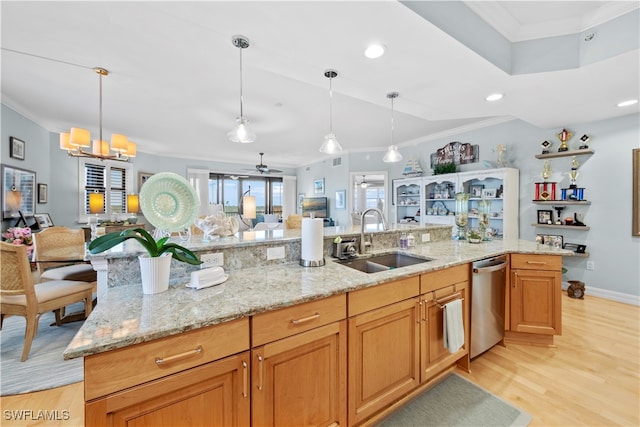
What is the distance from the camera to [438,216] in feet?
16.4

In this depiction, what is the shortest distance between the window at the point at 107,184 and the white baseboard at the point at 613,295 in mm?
8522

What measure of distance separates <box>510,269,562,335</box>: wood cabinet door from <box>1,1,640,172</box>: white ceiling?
1.77 meters

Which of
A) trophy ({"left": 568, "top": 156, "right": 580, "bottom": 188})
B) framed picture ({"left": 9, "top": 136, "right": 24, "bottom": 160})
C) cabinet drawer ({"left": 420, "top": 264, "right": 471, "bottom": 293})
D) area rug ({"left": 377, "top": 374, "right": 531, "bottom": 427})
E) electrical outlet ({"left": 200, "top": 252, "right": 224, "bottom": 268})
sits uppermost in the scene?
framed picture ({"left": 9, "top": 136, "right": 24, "bottom": 160})

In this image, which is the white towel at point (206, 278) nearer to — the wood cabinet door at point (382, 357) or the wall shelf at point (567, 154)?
the wood cabinet door at point (382, 357)

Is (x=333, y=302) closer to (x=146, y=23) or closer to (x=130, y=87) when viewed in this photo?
(x=146, y=23)

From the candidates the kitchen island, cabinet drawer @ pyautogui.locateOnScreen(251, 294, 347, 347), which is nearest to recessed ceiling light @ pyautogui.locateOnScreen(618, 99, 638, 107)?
the kitchen island

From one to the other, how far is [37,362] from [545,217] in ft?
19.4

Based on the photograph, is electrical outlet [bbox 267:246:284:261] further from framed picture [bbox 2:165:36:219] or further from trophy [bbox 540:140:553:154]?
trophy [bbox 540:140:553:154]

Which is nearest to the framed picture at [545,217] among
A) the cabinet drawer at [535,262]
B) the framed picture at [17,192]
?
the cabinet drawer at [535,262]

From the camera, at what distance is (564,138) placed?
3.57m

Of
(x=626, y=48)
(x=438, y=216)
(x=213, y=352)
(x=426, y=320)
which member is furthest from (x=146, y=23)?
(x=438, y=216)

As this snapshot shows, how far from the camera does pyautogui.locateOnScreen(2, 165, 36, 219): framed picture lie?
3.30 m

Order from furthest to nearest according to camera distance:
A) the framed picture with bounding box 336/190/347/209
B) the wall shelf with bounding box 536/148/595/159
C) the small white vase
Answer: the framed picture with bounding box 336/190/347/209
the wall shelf with bounding box 536/148/595/159
the small white vase

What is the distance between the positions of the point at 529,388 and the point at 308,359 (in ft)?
5.77
